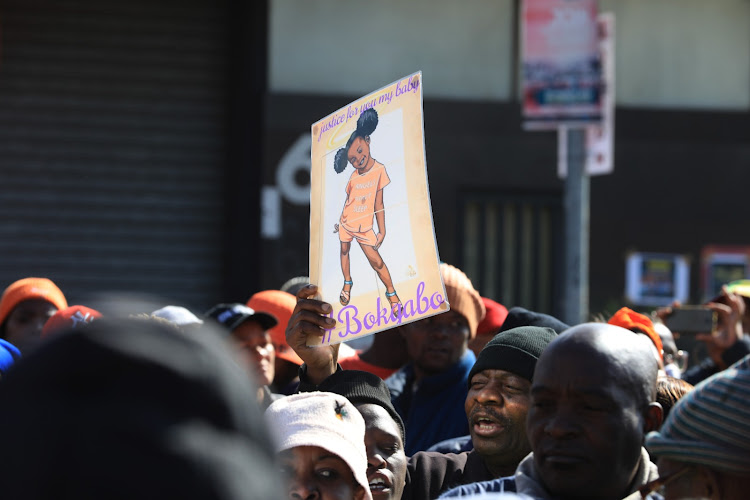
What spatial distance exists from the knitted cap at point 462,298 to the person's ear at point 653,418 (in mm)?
2024

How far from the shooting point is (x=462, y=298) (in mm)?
4516

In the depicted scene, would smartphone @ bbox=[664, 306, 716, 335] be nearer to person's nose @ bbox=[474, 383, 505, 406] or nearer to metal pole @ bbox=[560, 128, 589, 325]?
metal pole @ bbox=[560, 128, 589, 325]

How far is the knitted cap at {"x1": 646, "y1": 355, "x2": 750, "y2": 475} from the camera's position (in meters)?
1.98

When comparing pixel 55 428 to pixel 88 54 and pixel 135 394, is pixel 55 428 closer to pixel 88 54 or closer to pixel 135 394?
pixel 135 394

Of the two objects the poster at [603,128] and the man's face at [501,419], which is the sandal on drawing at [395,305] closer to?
the man's face at [501,419]

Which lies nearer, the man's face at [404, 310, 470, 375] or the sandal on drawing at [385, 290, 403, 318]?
the sandal on drawing at [385, 290, 403, 318]

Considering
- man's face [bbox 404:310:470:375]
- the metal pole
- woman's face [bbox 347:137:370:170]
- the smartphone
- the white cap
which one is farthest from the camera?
the metal pole

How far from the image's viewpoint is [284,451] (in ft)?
8.66

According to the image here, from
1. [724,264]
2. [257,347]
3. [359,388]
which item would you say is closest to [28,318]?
[257,347]

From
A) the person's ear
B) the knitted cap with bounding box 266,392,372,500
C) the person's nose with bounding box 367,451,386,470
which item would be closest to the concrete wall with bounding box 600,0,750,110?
the person's nose with bounding box 367,451,386,470

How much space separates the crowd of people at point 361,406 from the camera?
796mm

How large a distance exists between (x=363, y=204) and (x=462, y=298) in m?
1.50

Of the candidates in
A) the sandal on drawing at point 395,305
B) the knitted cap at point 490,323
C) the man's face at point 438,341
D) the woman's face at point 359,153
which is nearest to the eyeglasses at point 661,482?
the sandal on drawing at point 395,305

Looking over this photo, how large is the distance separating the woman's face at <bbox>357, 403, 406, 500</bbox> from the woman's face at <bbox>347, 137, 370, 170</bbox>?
0.72m
